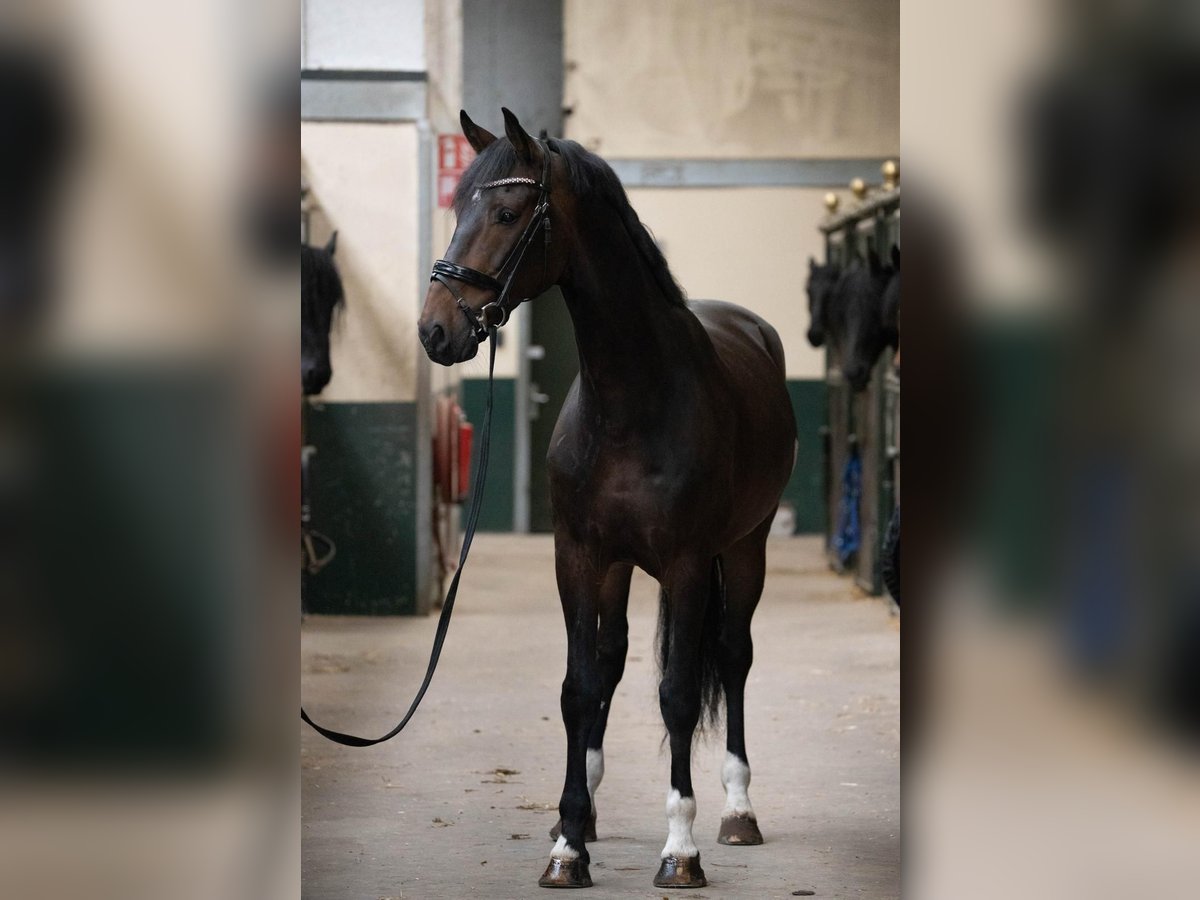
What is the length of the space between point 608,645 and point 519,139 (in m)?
1.30

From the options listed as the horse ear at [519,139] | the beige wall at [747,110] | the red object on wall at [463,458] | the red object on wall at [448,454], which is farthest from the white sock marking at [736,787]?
the beige wall at [747,110]

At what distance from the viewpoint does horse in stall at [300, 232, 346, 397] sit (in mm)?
6125

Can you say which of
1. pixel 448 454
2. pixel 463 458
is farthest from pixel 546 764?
pixel 463 458

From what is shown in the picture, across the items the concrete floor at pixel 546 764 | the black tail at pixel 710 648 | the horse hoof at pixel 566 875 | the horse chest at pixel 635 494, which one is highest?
the horse chest at pixel 635 494

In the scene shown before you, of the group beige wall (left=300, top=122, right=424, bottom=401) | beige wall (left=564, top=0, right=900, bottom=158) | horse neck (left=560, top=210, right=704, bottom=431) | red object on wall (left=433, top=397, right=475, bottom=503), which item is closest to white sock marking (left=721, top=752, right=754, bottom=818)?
horse neck (left=560, top=210, right=704, bottom=431)

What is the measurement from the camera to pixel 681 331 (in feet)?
11.0

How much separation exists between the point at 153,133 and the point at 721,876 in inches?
87.8

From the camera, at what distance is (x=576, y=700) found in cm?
333

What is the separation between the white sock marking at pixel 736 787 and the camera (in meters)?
3.73

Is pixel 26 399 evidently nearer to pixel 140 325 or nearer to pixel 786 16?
pixel 140 325

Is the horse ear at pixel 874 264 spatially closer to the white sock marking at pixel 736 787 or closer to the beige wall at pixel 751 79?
the white sock marking at pixel 736 787

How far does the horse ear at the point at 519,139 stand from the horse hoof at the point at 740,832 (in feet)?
5.61

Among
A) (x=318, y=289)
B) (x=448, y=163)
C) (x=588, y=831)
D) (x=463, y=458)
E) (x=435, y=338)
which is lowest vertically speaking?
(x=588, y=831)

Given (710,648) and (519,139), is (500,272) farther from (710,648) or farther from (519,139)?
(710,648)
